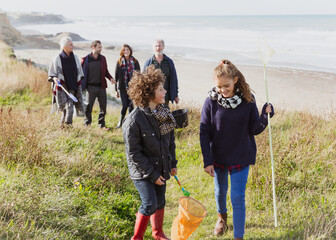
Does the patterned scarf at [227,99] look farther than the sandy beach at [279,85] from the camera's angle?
No

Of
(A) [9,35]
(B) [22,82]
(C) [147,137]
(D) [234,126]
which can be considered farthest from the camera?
(A) [9,35]

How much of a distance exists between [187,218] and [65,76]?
438 centimetres

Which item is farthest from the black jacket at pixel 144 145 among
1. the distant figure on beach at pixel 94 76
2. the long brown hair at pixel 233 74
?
the distant figure on beach at pixel 94 76

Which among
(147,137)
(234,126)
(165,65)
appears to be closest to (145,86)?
(147,137)

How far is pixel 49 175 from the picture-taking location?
4480 millimetres

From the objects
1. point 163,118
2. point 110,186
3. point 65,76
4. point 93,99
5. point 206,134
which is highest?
point 65,76

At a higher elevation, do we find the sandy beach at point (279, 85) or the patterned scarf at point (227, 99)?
the patterned scarf at point (227, 99)

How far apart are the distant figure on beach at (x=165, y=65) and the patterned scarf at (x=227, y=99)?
3282mm

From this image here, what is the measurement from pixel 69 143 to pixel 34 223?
8.88 feet

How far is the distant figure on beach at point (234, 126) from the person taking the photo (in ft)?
11.0

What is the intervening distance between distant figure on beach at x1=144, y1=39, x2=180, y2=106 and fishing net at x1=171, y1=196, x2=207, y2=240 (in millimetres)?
3692

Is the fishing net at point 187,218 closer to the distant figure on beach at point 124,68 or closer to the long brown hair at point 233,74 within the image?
the long brown hair at point 233,74

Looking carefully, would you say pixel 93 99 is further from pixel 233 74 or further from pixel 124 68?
pixel 233 74

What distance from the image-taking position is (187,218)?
3127 mm
